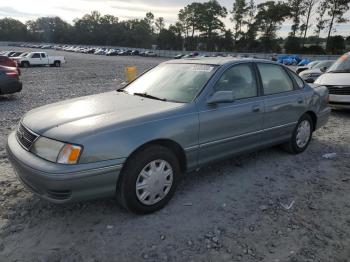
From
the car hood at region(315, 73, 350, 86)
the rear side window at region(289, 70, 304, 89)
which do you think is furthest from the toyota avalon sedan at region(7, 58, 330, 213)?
the car hood at region(315, 73, 350, 86)

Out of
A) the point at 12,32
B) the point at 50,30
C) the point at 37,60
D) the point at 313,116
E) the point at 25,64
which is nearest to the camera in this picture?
the point at 313,116

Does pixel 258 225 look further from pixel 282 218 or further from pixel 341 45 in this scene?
pixel 341 45

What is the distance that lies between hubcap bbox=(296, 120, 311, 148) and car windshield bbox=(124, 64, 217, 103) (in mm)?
2113

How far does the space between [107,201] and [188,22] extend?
3805 inches

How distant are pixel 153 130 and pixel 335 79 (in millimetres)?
6983

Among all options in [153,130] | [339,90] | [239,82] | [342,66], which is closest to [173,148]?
[153,130]

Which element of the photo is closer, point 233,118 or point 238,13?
point 233,118

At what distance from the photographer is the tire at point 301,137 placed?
5312 mm

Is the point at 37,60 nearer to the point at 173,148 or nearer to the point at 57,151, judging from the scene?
the point at 173,148

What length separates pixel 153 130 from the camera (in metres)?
3.31

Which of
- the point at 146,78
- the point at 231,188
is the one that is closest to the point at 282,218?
the point at 231,188

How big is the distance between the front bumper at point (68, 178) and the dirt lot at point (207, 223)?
15.7 inches

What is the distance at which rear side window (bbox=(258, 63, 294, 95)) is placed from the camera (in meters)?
4.69

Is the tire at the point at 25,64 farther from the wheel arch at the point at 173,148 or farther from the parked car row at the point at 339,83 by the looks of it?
the wheel arch at the point at 173,148
